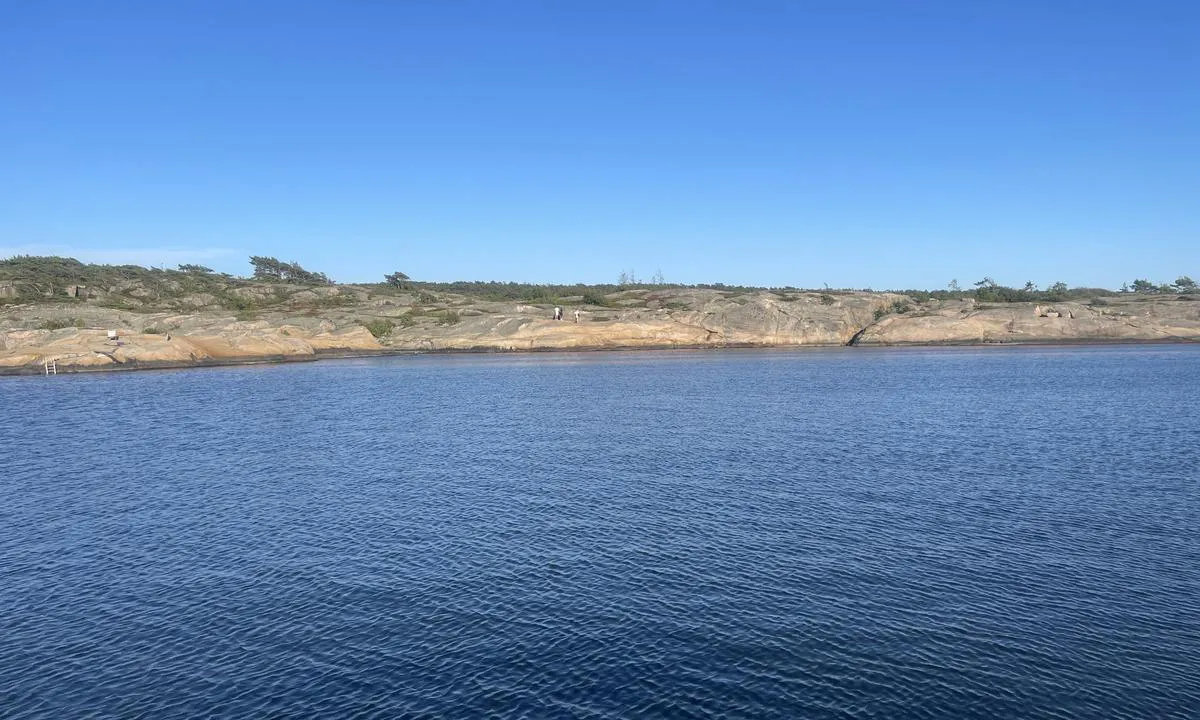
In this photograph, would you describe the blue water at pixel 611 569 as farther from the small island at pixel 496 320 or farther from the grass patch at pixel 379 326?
the grass patch at pixel 379 326

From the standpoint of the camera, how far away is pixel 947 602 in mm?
23438

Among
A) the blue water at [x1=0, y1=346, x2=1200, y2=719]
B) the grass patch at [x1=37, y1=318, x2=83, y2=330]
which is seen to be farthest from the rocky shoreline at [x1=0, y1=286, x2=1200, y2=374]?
the blue water at [x1=0, y1=346, x2=1200, y2=719]

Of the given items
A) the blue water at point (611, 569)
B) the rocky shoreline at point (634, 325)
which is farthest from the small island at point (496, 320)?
the blue water at point (611, 569)

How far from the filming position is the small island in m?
132

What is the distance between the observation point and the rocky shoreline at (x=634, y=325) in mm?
132125

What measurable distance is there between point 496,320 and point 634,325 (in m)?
26.9

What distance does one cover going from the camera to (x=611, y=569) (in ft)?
88.5

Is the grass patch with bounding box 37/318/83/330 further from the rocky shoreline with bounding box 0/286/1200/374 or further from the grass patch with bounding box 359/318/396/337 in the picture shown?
the grass patch with bounding box 359/318/396/337

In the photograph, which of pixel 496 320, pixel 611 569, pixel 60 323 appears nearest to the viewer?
pixel 611 569

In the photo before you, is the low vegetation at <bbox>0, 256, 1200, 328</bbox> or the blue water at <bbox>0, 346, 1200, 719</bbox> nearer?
the blue water at <bbox>0, 346, 1200, 719</bbox>

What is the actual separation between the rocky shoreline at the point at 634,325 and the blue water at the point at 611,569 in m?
82.8

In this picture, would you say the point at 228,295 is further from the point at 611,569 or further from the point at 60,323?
the point at 611,569

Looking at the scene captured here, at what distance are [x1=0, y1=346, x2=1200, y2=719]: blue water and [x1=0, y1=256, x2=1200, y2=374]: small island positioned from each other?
271ft

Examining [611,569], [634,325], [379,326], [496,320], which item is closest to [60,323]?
[379,326]
